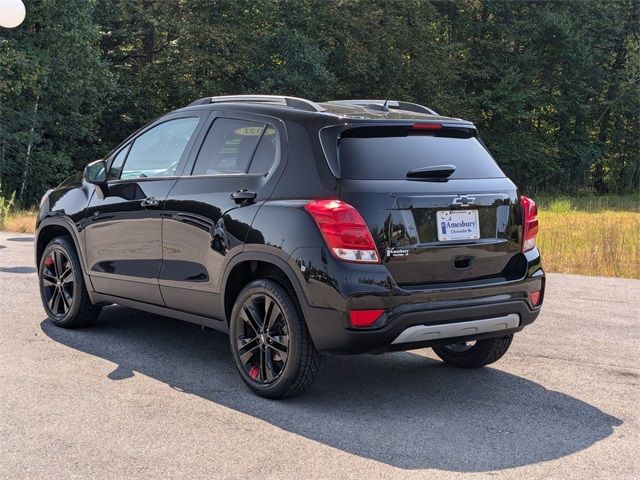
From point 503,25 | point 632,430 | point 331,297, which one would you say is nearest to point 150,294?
point 331,297

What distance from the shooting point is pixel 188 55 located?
32.7 meters

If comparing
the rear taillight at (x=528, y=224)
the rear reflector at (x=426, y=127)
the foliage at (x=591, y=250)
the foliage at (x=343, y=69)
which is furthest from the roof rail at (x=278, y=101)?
the foliage at (x=343, y=69)

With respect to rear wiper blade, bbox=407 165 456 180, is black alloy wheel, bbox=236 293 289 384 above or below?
below

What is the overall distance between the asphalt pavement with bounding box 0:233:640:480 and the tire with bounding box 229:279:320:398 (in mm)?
132

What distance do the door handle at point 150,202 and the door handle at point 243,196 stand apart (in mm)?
864

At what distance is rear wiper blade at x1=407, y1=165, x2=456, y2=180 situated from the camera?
4.76 meters

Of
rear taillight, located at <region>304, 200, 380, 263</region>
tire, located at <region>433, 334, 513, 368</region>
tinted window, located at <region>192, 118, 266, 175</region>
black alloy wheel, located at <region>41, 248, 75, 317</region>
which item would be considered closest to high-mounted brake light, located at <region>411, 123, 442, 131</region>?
rear taillight, located at <region>304, 200, 380, 263</region>

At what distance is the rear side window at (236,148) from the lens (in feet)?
16.8

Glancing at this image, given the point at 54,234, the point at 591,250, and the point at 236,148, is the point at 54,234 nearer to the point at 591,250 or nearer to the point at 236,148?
the point at 236,148

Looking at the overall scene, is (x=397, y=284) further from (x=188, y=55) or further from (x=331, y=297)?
(x=188, y=55)

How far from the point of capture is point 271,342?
4.89 metres

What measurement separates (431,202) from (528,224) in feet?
2.86

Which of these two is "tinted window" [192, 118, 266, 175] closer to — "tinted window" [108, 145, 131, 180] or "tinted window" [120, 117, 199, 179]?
"tinted window" [120, 117, 199, 179]

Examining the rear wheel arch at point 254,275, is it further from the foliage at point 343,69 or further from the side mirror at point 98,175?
the foliage at point 343,69
